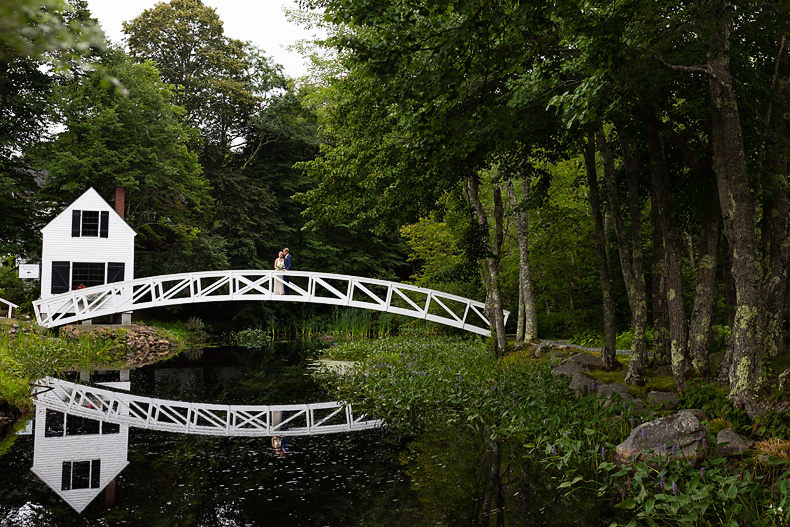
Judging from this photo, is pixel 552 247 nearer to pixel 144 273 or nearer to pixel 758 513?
pixel 758 513

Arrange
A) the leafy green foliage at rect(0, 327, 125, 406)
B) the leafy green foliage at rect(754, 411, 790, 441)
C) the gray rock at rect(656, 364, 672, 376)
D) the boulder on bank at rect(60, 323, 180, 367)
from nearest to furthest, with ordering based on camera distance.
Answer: the leafy green foliage at rect(754, 411, 790, 441), the gray rock at rect(656, 364, 672, 376), the leafy green foliage at rect(0, 327, 125, 406), the boulder on bank at rect(60, 323, 180, 367)

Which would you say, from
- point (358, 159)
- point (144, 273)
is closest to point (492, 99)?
point (358, 159)

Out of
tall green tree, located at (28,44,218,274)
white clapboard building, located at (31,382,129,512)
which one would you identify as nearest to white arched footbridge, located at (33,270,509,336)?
tall green tree, located at (28,44,218,274)

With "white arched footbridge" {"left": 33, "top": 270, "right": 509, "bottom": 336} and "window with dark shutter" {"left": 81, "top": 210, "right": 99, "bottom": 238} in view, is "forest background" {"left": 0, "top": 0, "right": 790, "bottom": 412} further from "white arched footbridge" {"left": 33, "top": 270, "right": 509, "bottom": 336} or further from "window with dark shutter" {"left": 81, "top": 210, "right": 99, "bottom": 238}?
"window with dark shutter" {"left": 81, "top": 210, "right": 99, "bottom": 238}

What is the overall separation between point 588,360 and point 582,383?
162cm

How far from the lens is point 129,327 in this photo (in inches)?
783

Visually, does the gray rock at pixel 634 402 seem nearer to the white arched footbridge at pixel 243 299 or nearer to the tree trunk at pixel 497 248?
the tree trunk at pixel 497 248

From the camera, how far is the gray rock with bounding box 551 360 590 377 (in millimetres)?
9375

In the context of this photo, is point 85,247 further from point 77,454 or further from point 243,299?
point 77,454

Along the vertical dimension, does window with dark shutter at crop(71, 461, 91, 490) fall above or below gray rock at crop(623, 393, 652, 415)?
below

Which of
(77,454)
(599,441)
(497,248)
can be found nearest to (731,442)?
(599,441)

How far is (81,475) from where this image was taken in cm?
606

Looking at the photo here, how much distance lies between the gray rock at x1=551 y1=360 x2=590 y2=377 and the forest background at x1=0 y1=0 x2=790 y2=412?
0.48m

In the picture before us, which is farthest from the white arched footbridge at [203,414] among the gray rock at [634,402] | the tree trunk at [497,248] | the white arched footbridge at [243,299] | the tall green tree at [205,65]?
the tall green tree at [205,65]
